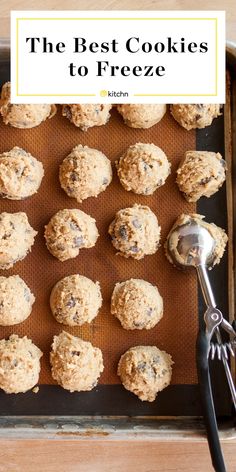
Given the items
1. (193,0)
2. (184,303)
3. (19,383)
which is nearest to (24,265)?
(19,383)

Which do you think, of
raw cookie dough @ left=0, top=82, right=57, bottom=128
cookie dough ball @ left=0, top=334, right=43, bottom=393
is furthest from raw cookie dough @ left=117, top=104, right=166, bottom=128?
cookie dough ball @ left=0, top=334, right=43, bottom=393

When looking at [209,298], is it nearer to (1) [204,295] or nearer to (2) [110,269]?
(1) [204,295]

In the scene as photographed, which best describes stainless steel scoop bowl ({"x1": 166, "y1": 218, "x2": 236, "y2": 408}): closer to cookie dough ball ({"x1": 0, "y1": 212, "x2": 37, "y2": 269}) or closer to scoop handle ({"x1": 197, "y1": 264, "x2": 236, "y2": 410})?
scoop handle ({"x1": 197, "y1": 264, "x2": 236, "y2": 410})

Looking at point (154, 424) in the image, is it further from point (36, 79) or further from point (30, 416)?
point (36, 79)

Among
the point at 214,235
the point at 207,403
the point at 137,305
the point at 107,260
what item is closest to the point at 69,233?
the point at 107,260

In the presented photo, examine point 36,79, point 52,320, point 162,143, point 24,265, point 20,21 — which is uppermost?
point 20,21

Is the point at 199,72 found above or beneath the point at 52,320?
above
